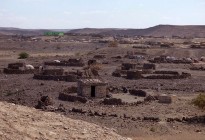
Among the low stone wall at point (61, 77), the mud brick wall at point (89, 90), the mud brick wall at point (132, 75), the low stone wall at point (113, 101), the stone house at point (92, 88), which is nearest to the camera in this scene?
the low stone wall at point (113, 101)

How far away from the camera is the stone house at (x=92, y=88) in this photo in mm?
32531

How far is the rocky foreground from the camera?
11.8 meters

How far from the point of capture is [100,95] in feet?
108

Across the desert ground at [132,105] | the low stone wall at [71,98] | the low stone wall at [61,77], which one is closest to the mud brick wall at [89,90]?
the desert ground at [132,105]

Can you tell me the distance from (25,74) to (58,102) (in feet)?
59.0

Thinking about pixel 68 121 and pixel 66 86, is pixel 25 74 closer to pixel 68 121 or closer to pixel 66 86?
pixel 66 86

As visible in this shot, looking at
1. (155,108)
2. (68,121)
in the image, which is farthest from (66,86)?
(68,121)

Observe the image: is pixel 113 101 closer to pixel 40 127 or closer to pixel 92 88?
pixel 92 88

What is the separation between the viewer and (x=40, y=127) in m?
12.4

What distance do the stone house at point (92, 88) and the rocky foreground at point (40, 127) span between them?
60.3ft

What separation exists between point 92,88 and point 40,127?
20.6m

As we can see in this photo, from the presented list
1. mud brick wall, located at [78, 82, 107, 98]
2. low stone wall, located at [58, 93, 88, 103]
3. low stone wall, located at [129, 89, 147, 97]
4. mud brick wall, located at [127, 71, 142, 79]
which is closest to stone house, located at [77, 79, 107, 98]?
mud brick wall, located at [78, 82, 107, 98]

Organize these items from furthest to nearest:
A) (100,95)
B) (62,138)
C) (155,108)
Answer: (100,95), (155,108), (62,138)

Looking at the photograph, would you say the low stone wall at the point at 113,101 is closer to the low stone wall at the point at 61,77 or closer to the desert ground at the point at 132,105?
the desert ground at the point at 132,105
